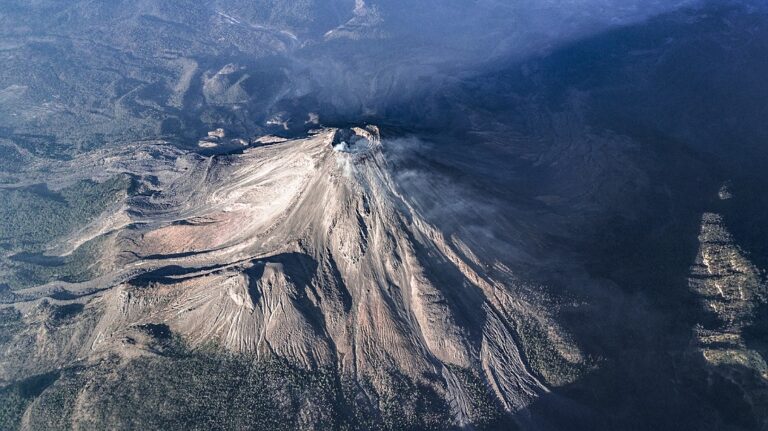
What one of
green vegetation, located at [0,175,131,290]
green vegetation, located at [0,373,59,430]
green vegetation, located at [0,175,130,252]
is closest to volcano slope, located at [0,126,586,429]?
green vegetation, located at [0,373,59,430]

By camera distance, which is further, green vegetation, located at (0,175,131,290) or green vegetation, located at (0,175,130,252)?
green vegetation, located at (0,175,130,252)

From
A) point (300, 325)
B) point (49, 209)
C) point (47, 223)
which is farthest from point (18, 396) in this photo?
point (49, 209)

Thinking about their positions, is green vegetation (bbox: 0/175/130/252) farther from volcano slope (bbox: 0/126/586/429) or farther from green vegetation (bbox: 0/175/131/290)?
volcano slope (bbox: 0/126/586/429)

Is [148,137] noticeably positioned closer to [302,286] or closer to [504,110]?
[302,286]

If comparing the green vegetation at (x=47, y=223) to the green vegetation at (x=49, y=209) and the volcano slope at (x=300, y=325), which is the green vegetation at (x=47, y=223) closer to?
the green vegetation at (x=49, y=209)

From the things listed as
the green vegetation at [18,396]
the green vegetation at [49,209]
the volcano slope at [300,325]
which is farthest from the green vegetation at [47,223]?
the green vegetation at [18,396]

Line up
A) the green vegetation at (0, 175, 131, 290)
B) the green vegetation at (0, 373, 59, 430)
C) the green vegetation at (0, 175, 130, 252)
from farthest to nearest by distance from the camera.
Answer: the green vegetation at (0, 175, 130, 252) < the green vegetation at (0, 175, 131, 290) < the green vegetation at (0, 373, 59, 430)

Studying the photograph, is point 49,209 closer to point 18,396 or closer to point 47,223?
point 47,223

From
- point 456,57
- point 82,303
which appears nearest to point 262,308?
point 82,303

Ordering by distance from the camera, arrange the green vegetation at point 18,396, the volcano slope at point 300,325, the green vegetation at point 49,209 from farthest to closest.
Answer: the green vegetation at point 49,209 → the green vegetation at point 18,396 → the volcano slope at point 300,325
